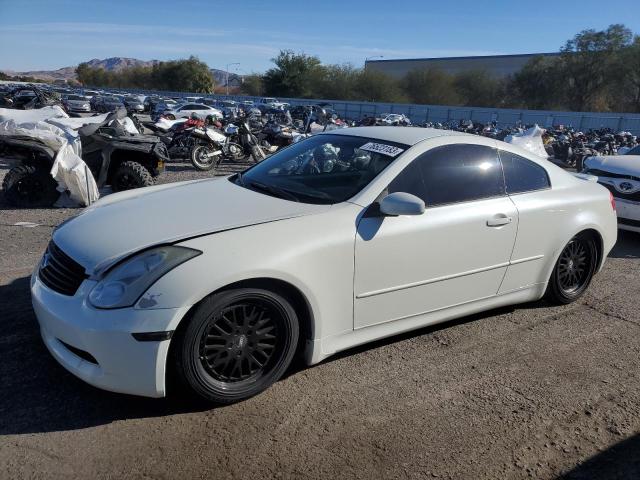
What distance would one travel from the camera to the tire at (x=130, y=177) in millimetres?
8609

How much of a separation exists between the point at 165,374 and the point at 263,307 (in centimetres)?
61

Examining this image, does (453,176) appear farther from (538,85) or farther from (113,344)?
(538,85)

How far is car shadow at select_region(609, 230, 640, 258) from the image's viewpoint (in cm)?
691

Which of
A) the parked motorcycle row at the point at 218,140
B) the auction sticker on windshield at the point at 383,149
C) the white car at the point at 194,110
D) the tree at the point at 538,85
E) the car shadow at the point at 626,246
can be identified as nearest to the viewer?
the auction sticker on windshield at the point at 383,149

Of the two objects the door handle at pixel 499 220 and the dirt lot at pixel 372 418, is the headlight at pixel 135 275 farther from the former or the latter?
the door handle at pixel 499 220

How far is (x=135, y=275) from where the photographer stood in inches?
109

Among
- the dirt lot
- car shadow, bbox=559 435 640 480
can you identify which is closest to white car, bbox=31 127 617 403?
the dirt lot

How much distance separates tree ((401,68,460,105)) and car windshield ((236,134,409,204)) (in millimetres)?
73168

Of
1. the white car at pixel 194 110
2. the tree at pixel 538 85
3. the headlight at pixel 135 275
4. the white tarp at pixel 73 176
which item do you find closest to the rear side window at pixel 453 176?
the headlight at pixel 135 275

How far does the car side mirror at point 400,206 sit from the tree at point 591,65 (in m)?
67.8

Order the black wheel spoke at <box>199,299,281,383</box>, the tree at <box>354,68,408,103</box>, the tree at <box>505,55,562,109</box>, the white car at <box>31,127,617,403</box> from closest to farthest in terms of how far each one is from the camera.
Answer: the white car at <box>31,127,617,403</box>
the black wheel spoke at <box>199,299,281,383</box>
the tree at <box>505,55,562,109</box>
the tree at <box>354,68,408,103</box>

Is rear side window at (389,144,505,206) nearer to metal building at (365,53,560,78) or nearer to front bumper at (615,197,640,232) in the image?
front bumper at (615,197,640,232)

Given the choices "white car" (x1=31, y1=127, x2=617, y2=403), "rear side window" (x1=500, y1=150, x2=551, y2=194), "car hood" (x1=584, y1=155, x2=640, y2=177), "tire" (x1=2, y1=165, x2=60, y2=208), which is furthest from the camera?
"tire" (x1=2, y1=165, x2=60, y2=208)

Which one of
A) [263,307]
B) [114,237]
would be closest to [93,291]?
[114,237]
